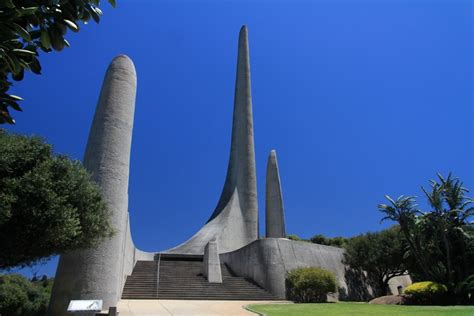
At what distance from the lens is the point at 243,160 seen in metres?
A: 36.4

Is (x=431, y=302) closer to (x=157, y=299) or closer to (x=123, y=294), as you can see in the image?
(x=157, y=299)

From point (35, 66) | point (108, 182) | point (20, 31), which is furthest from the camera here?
point (108, 182)

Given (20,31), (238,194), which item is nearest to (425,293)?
(20,31)

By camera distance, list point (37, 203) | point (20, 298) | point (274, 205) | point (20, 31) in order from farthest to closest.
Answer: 1. point (274, 205)
2. point (20, 298)
3. point (37, 203)
4. point (20, 31)


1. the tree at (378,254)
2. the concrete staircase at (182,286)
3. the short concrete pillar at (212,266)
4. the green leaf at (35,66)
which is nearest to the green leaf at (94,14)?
the green leaf at (35,66)

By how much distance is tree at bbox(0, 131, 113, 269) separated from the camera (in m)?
7.75

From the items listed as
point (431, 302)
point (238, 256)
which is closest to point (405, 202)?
point (431, 302)

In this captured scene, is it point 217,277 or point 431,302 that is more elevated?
point 217,277

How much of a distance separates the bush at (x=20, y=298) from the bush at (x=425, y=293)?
14.6m

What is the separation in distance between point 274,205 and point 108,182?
18.4 m

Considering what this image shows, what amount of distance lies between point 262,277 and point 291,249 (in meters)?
A: 2.41

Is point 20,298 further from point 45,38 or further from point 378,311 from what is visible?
point 45,38

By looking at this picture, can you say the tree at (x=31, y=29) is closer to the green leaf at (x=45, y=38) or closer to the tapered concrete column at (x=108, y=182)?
the green leaf at (x=45, y=38)

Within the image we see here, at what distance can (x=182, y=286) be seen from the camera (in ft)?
61.9
